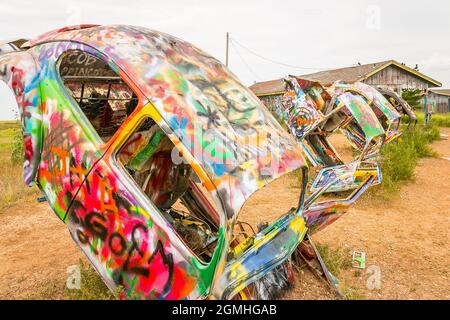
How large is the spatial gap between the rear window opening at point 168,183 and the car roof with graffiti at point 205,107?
50cm

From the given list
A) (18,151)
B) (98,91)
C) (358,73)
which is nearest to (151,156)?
(98,91)

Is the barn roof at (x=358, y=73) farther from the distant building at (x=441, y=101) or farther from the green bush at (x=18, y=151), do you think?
the green bush at (x=18, y=151)

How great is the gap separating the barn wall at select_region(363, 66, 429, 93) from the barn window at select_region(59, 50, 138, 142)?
69.6ft

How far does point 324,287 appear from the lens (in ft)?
12.9

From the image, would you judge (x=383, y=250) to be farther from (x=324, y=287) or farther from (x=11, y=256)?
(x=11, y=256)

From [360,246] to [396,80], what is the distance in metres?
22.1

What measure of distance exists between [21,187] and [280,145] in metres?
7.68

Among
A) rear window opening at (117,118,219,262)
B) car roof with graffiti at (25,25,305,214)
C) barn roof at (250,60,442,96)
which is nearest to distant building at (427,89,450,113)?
barn roof at (250,60,442,96)

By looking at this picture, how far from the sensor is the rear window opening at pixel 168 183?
10.0 feet

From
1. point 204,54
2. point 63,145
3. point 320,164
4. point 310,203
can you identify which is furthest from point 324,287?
point 320,164

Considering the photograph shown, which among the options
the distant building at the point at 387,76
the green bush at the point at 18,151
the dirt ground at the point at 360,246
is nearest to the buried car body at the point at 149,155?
the dirt ground at the point at 360,246

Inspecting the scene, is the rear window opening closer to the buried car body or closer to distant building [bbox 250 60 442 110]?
the buried car body

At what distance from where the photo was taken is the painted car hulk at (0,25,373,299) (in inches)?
93.5

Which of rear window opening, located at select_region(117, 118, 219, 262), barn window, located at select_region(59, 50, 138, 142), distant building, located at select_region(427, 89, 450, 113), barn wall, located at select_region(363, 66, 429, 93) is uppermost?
barn window, located at select_region(59, 50, 138, 142)
